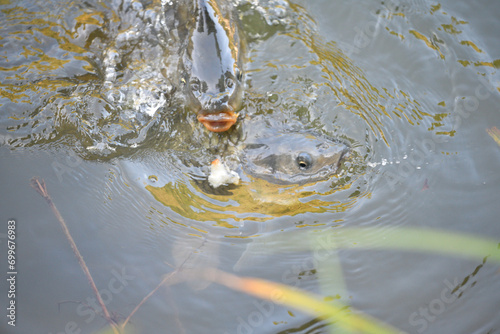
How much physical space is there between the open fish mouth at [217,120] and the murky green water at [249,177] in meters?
0.14

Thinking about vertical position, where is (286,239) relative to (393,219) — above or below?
below

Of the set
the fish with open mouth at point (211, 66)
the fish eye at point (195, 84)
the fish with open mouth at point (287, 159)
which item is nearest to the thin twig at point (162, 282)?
the fish with open mouth at point (287, 159)

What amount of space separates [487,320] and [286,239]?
1.33m

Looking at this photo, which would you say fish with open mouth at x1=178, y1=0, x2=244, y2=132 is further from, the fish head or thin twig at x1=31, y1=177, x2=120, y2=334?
thin twig at x1=31, y1=177, x2=120, y2=334

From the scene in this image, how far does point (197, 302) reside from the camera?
2764 mm

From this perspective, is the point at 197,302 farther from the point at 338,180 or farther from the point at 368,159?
the point at 368,159

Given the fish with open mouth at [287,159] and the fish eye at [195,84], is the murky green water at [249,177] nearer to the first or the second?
the fish with open mouth at [287,159]

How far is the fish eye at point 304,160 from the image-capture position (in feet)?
10.5

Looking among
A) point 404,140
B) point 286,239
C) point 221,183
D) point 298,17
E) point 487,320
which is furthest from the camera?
point 298,17

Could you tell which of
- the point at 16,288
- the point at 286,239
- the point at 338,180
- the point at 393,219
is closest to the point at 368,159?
the point at 338,180

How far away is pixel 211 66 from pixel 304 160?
1094 millimetres

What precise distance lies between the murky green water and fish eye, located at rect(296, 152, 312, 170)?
0.66 feet

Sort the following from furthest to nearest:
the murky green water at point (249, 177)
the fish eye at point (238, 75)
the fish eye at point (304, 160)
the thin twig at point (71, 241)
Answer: the fish eye at point (238, 75), the fish eye at point (304, 160), the murky green water at point (249, 177), the thin twig at point (71, 241)

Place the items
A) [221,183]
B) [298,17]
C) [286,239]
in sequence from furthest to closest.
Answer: [298,17]
[221,183]
[286,239]
